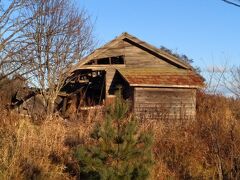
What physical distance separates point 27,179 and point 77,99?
16.9 m

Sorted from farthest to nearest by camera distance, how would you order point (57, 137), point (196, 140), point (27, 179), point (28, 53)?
point (28, 53) → point (196, 140) → point (57, 137) → point (27, 179)

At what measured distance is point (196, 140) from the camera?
1315 centimetres

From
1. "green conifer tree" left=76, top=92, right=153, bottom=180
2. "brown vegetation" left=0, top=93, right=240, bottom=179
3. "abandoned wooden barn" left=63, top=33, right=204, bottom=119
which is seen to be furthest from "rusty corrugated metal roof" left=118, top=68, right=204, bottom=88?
"green conifer tree" left=76, top=92, right=153, bottom=180

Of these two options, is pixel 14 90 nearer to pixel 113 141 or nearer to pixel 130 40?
pixel 130 40

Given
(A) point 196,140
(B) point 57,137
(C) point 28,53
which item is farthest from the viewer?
(C) point 28,53

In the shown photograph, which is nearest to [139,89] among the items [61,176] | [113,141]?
[61,176]

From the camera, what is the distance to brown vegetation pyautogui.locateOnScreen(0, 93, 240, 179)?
10755 millimetres

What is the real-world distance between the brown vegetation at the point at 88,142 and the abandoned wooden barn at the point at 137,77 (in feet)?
31.0

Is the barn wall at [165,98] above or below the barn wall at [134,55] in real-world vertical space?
below

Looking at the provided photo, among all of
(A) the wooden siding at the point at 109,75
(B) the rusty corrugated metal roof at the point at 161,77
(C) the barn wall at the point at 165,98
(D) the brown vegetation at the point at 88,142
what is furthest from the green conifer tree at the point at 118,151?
(A) the wooden siding at the point at 109,75

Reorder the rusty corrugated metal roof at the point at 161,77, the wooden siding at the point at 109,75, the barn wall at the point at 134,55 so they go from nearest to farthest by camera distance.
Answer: the rusty corrugated metal roof at the point at 161,77
the wooden siding at the point at 109,75
the barn wall at the point at 134,55

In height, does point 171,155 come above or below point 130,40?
below

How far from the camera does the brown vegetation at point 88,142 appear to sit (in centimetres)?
1076

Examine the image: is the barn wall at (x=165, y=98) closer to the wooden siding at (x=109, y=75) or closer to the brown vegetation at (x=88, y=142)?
the wooden siding at (x=109, y=75)
